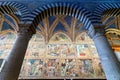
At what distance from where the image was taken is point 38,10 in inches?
240

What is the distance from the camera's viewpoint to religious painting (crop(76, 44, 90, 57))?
39.6ft

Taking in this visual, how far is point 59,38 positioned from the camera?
13.6 meters

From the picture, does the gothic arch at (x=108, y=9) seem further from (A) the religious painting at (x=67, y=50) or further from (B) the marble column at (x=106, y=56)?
(A) the religious painting at (x=67, y=50)

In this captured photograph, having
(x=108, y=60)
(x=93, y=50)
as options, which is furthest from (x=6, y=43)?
(x=108, y=60)

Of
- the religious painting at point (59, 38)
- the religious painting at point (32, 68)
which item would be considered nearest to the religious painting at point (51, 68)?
the religious painting at point (32, 68)

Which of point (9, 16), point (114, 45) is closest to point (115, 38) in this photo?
point (114, 45)

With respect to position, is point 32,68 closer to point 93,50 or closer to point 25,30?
point 93,50

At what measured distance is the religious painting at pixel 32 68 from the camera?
1048 cm

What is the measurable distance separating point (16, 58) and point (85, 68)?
7.72 metres

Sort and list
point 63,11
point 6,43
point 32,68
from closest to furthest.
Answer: point 63,11 < point 32,68 < point 6,43

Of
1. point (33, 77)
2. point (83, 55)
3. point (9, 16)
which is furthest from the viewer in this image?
point (9, 16)

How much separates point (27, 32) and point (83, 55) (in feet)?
25.6

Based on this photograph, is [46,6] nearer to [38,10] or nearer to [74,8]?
[38,10]

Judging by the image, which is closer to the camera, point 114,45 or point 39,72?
point 39,72
